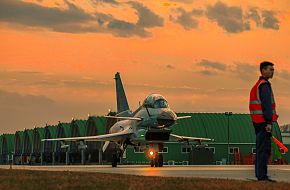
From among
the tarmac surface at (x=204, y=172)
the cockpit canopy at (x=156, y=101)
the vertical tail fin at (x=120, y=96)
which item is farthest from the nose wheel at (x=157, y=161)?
the vertical tail fin at (x=120, y=96)

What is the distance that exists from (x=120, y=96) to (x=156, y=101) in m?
17.7

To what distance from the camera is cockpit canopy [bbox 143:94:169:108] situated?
49.1 m

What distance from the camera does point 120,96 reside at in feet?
219

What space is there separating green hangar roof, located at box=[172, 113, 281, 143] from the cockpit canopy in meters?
51.4

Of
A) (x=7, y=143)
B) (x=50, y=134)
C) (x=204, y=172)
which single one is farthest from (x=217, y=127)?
(x=7, y=143)

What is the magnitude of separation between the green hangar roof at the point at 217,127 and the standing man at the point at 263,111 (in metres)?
82.4

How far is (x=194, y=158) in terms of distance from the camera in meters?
91.7

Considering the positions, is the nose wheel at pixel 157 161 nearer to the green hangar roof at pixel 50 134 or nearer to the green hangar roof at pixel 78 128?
the green hangar roof at pixel 78 128

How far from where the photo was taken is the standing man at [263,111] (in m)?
17.6

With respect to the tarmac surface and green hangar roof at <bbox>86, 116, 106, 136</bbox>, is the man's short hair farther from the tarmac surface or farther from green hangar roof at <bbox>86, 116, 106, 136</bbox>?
green hangar roof at <bbox>86, 116, 106, 136</bbox>

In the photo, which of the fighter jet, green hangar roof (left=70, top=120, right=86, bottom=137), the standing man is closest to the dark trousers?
the standing man

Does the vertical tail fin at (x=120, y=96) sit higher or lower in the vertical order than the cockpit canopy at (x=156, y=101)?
higher

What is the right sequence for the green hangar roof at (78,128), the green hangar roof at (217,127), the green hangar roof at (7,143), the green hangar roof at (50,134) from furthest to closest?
the green hangar roof at (7,143) → the green hangar roof at (50,134) → the green hangar roof at (78,128) → the green hangar roof at (217,127)

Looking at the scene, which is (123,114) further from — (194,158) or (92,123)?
(92,123)
